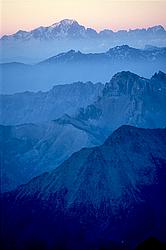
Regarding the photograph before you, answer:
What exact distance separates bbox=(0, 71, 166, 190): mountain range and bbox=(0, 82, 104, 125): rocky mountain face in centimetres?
2307

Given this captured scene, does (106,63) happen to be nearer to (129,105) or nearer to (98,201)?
(129,105)

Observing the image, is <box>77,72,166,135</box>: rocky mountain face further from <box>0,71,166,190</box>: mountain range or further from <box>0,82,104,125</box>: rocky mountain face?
<box>0,82,104,125</box>: rocky mountain face

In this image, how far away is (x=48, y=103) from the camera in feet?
427

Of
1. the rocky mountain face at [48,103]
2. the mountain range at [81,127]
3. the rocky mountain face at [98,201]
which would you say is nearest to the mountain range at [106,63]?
the rocky mountain face at [48,103]

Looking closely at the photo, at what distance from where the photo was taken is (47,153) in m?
86.6

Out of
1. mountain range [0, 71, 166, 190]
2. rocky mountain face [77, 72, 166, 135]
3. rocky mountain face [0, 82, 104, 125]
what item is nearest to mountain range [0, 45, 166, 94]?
Result: rocky mountain face [0, 82, 104, 125]

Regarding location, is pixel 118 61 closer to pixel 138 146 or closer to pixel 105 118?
pixel 105 118

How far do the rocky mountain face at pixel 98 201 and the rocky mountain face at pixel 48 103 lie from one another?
6647 cm

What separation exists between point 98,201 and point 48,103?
80603mm

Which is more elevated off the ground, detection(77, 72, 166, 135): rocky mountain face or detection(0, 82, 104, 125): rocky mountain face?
detection(77, 72, 166, 135): rocky mountain face

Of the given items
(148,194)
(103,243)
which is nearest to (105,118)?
(148,194)

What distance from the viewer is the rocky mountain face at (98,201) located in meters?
48.6

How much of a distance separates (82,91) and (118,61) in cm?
4738

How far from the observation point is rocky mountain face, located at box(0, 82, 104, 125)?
125 meters
